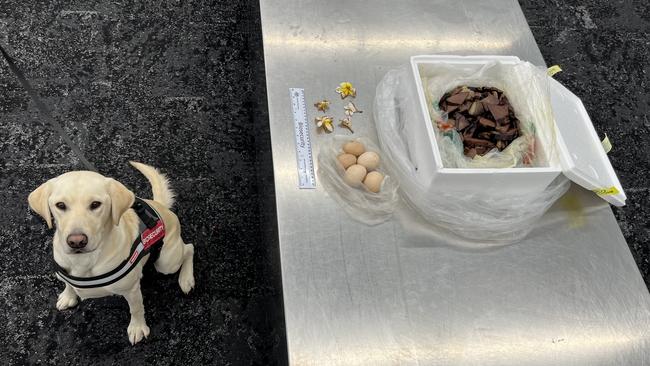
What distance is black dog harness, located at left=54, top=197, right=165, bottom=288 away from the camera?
128 cm

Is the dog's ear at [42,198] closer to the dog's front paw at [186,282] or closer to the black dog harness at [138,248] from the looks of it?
the black dog harness at [138,248]

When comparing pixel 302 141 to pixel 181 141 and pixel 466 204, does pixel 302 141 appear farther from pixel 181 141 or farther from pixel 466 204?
pixel 181 141

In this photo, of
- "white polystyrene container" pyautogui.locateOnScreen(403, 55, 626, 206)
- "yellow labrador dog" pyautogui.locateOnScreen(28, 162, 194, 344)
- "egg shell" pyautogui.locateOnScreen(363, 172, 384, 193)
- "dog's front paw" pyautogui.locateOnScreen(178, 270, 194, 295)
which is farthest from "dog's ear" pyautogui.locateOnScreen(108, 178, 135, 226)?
"white polystyrene container" pyautogui.locateOnScreen(403, 55, 626, 206)

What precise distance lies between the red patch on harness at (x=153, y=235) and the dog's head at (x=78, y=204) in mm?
170

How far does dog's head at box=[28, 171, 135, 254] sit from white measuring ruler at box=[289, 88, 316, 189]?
0.49 m

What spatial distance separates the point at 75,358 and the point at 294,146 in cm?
87

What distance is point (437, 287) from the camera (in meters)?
1.37

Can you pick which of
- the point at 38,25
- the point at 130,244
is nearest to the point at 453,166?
the point at 130,244

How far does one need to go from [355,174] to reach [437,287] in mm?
365

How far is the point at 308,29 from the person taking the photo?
177cm

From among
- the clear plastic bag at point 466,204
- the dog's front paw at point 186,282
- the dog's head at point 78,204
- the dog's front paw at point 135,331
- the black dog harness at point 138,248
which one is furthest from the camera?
the dog's front paw at point 186,282

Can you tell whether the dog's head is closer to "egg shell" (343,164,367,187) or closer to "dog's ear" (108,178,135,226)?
"dog's ear" (108,178,135,226)

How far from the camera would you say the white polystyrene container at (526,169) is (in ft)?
4.48

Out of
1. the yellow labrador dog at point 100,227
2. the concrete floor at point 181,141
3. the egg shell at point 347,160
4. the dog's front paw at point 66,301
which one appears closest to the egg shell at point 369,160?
the egg shell at point 347,160
